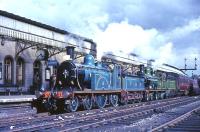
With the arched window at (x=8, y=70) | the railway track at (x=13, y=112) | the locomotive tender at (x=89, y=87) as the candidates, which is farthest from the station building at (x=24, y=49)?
the railway track at (x=13, y=112)

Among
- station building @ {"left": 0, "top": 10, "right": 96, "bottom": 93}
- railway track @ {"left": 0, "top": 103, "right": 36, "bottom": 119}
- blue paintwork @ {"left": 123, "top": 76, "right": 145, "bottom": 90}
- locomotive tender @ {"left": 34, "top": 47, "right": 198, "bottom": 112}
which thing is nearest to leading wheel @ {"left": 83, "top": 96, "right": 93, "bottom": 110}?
locomotive tender @ {"left": 34, "top": 47, "right": 198, "bottom": 112}

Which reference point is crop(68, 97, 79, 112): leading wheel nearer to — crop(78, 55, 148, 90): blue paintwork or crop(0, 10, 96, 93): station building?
crop(78, 55, 148, 90): blue paintwork

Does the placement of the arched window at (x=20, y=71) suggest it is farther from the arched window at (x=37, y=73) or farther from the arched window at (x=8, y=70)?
the arched window at (x=37, y=73)

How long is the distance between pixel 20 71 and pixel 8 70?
181cm

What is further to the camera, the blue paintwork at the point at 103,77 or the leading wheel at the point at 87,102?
the blue paintwork at the point at 103,77

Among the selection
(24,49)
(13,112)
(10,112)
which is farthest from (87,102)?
(24,49)

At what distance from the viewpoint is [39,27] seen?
39.1 meters

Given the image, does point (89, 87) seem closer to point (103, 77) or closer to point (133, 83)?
point (103, 77)

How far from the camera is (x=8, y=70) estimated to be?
3559cm

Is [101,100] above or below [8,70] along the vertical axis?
below

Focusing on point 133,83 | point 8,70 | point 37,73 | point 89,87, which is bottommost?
point 89,87

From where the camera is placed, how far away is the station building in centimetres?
3391

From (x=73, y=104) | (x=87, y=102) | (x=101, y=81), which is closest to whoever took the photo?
(x=73, y=104)

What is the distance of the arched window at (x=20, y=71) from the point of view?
120ft
